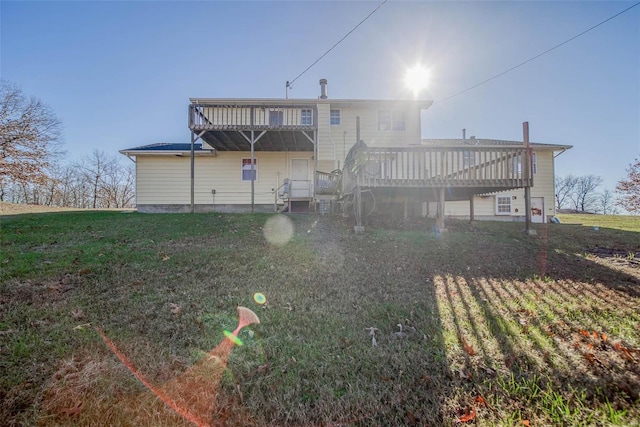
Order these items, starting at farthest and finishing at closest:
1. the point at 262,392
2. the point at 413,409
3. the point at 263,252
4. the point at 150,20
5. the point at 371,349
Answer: the point at 150,20
the point at 263,252
the point at 371,349
the point at 262,392
the point at 413,409

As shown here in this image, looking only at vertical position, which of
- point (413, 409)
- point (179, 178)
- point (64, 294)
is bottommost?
point (413, 409)

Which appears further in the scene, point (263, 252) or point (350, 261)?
point (263, 252)

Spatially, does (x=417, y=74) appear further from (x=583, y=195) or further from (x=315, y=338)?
(x=583, y=195)

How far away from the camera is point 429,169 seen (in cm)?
739

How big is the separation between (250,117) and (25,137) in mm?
15998

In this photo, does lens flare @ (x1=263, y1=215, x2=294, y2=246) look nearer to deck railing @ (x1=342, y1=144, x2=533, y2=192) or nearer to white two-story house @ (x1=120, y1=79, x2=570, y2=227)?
deck railing @ (x1=342, y1=144, x2=533, y2=192)

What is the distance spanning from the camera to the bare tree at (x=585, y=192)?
43.9 m

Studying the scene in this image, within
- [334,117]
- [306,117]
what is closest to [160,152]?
[306,117]

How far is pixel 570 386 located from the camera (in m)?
1.94

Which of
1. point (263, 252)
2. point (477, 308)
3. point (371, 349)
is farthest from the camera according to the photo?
point (263, 252)

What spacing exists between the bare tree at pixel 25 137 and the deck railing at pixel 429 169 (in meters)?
20.3

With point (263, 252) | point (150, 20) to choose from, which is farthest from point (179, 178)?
point (263, 252)

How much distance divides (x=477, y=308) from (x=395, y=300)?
94cm

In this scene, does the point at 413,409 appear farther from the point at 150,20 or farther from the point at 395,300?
the point at 150,20
